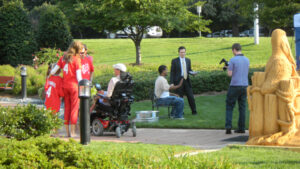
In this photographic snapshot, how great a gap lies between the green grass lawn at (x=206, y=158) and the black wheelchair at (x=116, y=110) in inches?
66.7

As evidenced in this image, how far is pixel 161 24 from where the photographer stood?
85.2 ft

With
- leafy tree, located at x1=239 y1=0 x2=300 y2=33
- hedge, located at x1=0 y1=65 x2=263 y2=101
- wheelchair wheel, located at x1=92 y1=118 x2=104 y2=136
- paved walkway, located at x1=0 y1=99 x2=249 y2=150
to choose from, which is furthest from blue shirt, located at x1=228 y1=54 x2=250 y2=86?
leafy tree, located at x1=239 y1=0 x2=300 y2=33

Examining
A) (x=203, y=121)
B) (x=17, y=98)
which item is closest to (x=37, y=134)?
(x=203, y=121)

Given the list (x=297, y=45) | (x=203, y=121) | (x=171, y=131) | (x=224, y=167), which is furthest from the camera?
(x=297, y=45)

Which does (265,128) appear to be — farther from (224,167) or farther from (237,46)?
(224,167)

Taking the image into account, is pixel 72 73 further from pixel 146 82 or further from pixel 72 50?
pixel 146 82

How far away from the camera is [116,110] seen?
10.5 metres

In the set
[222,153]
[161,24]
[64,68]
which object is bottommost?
[222,153]

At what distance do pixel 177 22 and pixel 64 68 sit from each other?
54.1ft

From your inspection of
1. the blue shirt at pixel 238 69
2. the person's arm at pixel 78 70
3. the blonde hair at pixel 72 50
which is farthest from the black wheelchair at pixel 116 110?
the blue shirt at pixel 238 69

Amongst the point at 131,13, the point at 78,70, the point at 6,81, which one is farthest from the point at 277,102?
the point at 131,13

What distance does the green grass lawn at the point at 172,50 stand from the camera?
110 ft

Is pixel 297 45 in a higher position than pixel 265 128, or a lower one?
higher

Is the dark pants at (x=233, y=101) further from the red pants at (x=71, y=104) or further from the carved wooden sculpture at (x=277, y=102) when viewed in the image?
the red pants at (x=71, y=104)
